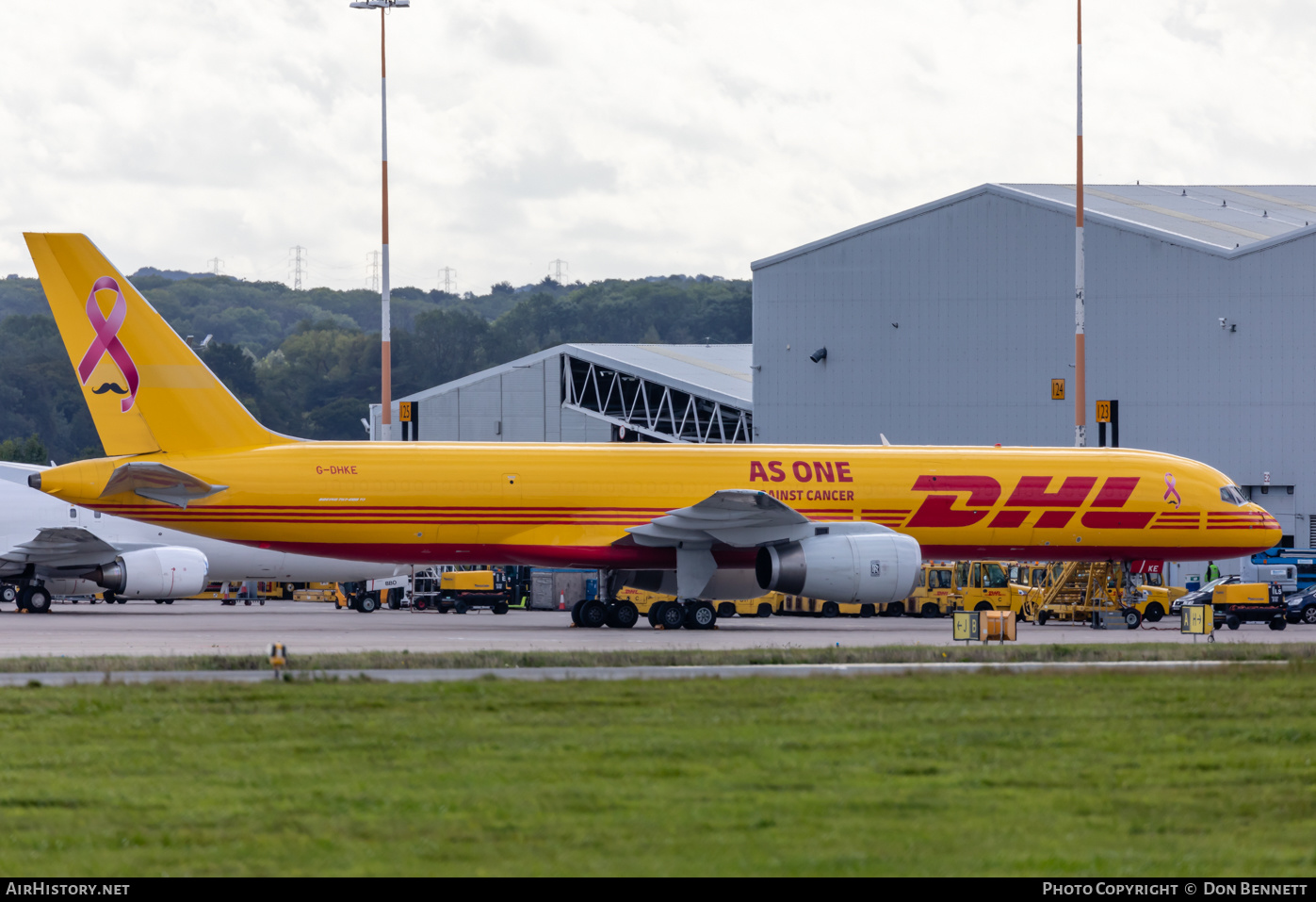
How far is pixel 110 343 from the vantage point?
3003 cm

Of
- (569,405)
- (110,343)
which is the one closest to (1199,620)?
(110,343)

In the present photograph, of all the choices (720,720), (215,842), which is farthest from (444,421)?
(215,842)

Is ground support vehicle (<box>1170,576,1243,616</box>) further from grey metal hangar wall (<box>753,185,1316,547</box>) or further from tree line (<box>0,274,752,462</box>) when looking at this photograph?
tree line (<box>0,274,752,462</box>)

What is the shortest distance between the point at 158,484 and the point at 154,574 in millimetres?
10707

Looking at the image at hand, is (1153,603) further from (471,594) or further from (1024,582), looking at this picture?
(471,594)

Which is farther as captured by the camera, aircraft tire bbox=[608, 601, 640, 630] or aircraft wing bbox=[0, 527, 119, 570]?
aircraft wing bbox=[0, 527, 119, 570]

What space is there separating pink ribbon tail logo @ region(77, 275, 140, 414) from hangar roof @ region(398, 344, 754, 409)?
122 feet

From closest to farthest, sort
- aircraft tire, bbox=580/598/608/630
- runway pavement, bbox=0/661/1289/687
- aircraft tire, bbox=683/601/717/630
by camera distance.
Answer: runway pavement, bbox=0/661/1289/687
aircraft tire, bbox=683/601/717/630
aircraft tire, bbox=580/598/608/630

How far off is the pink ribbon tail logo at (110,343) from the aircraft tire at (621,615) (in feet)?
35.0

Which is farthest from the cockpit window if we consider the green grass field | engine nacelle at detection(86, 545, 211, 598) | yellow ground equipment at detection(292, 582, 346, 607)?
yellow ground equipment at detection(292, 582, 346, 607)

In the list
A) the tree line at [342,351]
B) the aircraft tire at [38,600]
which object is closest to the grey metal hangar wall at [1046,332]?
the aircraft tire at [38,600]

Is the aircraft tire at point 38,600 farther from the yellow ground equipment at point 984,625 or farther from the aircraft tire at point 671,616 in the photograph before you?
the yellow ground equipment at point 984,625

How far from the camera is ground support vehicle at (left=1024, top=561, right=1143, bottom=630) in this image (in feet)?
111
